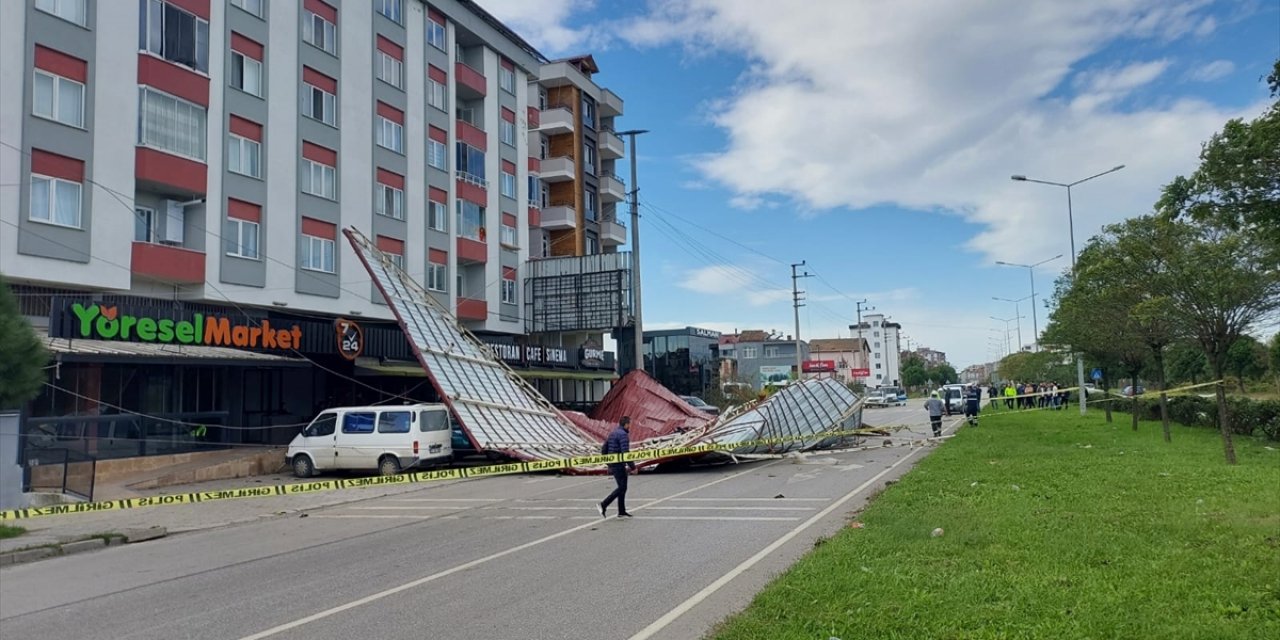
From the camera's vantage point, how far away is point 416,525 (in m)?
13.4

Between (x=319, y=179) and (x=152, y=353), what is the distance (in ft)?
38.5

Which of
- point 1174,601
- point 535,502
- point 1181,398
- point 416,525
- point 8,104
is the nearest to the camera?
point 1174,601

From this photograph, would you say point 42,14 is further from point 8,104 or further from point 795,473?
point 795,473

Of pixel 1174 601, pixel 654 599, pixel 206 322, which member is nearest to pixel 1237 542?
pixel 1174 601

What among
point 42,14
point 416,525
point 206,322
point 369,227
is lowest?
point 416,525

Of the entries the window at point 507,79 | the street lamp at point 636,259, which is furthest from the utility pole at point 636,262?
the window at point 507,79

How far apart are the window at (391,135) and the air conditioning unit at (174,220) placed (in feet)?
32.1

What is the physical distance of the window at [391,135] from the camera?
34862mm

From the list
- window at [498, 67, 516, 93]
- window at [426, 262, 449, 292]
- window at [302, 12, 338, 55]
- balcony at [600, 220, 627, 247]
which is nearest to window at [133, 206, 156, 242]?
window at [302, 12, 338, 55]

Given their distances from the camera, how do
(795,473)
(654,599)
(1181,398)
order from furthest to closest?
(1181,398), (795,473), (654,599)

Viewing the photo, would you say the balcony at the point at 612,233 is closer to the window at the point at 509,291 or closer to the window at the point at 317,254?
the window at the point at 509,291

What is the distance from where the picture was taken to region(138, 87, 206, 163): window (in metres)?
24.5

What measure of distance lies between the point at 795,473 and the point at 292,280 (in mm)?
19389

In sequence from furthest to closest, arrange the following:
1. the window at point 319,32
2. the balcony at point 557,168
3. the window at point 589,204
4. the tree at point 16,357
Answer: the window at point 589,204 < the balcony at point 557,168 < the window at point 319,32 < the tree at point 16,357
